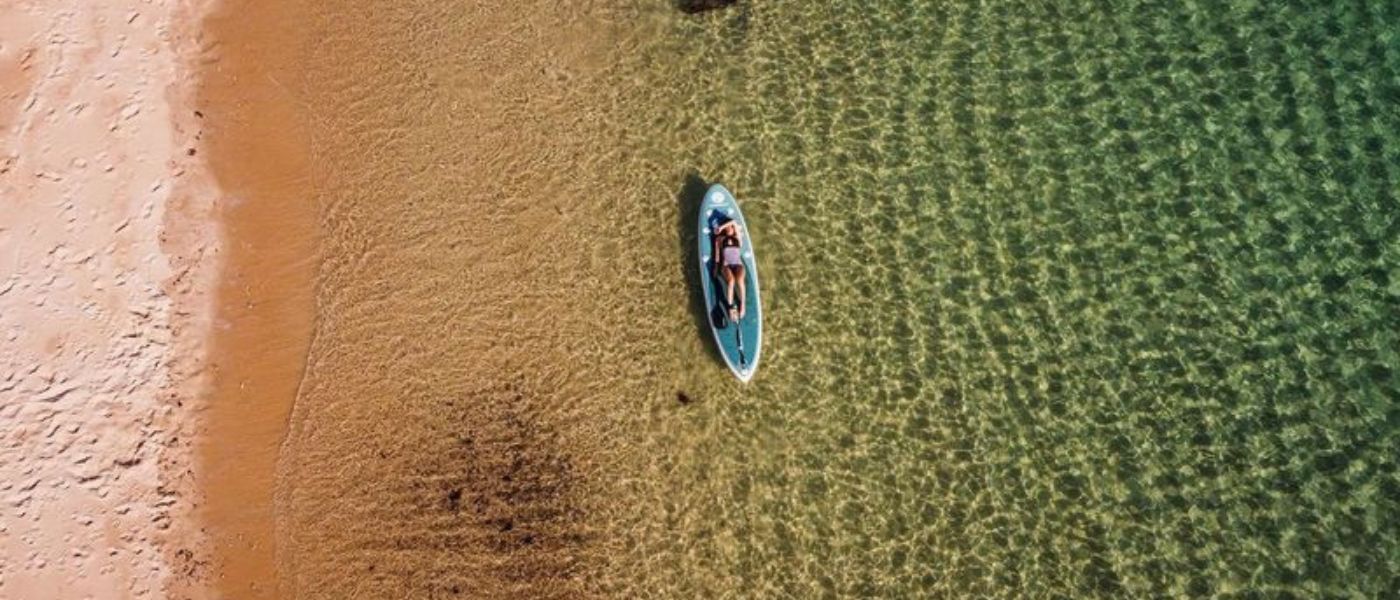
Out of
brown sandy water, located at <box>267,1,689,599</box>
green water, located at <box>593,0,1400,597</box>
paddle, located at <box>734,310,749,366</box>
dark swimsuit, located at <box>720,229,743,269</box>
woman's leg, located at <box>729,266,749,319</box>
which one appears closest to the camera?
green water, located at <box>593,0,1400,597</box>

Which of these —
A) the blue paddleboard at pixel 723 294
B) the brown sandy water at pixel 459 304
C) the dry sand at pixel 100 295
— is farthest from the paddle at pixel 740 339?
the dry sand at pixel 100 295

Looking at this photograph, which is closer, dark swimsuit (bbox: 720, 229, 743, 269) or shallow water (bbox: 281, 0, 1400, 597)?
shallow water (bbox: 281, 0, 1400, 597)

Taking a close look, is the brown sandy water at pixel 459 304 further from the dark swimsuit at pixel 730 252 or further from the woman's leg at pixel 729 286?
the woman's leg at pixel 729 286

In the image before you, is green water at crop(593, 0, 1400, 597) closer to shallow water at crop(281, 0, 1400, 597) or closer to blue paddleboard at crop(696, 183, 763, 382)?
shallow water at crop(281, 0, 1400, 597)

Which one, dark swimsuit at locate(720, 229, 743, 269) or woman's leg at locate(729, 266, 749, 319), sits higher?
dark swimsuit at locate(720, 229, 743, 269)

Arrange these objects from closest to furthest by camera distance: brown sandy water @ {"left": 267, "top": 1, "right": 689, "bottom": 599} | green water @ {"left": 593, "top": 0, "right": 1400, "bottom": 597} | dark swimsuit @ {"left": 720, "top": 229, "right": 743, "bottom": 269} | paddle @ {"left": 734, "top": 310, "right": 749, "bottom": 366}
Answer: green water @ {"left": 593, "top": 0, "right": 1400, "bottom": 597}
brown sandy water @ {"left": 267, "top": 1, "right": 689, "bottom": 599}
paddle @ {"left": 734, "top": 310, "right": 749, "bottom": 366}
dark swimsuit @ {"left": 720, "top": 229, "right": 743, "bottom": 269}

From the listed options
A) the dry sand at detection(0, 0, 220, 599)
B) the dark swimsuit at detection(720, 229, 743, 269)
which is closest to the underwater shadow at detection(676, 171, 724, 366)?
the dark swimsuit at detection(720, 229, 743, 269)

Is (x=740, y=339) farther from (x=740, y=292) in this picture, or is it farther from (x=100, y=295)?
(x=100, y=295)

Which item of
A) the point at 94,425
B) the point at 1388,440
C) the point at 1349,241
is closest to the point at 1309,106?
the point at 1349,241
